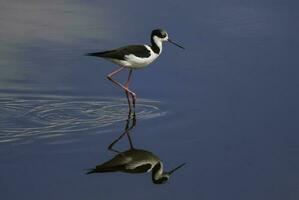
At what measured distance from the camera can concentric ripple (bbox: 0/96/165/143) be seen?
6.56 meters

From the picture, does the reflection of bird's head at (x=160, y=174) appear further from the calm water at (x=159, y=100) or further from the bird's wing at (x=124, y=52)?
the bird's wing at (x=124, y=52)

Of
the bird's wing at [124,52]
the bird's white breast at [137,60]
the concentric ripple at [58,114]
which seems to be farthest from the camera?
the bird's white breast at [137,60]

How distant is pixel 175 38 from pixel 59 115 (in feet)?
8.03

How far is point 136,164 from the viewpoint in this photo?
231 inches

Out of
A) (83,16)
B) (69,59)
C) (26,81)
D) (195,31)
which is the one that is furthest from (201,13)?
(26,81)

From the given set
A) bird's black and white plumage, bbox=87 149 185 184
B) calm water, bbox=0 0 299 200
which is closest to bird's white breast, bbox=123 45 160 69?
calm water, bbox=0 0 299 200

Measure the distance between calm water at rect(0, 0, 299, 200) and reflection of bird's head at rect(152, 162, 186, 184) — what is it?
6cm

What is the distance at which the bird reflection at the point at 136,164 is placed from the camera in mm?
5695

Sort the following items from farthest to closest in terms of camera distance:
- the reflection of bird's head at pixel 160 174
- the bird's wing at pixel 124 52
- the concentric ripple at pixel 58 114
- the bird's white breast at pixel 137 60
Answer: the bird's white breast at pixel 137 60 < the bird's wing at pixel 124 52 < the concentric ripple at pixel 58 114 < the reflection of bird's head at pixel 160 174

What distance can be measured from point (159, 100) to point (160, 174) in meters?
1.72

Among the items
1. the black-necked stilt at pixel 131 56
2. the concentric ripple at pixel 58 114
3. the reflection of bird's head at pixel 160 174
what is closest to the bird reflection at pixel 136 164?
the reflection of bird's head at pixel 160 174

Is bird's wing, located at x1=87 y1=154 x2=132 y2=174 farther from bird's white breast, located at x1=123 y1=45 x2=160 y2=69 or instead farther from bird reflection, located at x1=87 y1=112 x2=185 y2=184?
bird's white breast, located at x1=123 y1=45 x2=160 y2=69

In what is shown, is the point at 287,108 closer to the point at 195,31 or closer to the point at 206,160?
the point at 206,160

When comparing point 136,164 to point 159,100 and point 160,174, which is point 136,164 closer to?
point 160,174
